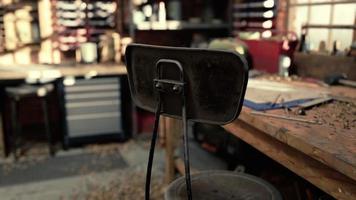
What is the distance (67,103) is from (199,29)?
1701 mm

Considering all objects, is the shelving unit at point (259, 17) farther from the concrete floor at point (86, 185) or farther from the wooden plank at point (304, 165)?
the wooden plank at point (304, 165)

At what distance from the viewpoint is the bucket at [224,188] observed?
1.40m

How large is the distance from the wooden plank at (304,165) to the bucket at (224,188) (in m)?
0.14

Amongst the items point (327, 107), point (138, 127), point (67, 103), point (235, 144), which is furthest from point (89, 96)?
point (327, 107)

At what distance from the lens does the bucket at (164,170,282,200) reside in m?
1.40

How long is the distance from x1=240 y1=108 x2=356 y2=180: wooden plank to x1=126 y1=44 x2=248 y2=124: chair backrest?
0.27 metres

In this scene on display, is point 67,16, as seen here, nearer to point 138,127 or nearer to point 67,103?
point 67,103

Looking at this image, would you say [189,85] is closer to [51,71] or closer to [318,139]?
[318,139]

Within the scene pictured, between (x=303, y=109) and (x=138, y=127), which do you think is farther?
(x=138, y=127)

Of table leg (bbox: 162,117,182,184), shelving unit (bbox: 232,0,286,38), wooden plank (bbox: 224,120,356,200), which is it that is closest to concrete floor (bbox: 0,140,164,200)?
table leg (bbox: 162,117,182,184)

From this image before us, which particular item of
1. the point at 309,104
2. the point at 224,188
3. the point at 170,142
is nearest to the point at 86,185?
the point at 170,142

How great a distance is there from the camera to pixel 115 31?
12.6 feet

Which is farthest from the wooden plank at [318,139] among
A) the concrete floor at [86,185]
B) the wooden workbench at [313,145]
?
the concrete floor at [86,185]

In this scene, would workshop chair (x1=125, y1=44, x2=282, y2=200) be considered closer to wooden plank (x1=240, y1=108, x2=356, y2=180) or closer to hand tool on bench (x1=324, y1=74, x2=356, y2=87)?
wooden plank (x1=240, y1=108, x2=356, y2=180)
